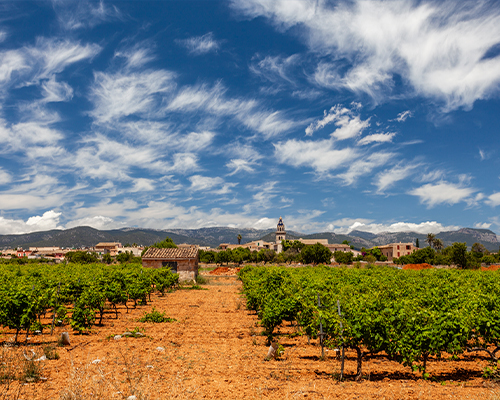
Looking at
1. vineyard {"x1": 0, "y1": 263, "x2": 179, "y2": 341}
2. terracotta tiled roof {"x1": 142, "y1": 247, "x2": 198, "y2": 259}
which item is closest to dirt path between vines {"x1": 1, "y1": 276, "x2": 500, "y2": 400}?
vineyard {"x1": 0, "y1": 263, "x2": 179, "y2": 341}

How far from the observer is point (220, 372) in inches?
340

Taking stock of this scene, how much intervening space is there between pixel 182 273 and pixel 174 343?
29.2 m

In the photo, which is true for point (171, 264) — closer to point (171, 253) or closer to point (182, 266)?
point (182, 266)

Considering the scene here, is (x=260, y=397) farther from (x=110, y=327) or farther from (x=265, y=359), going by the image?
(x=110, y=327)

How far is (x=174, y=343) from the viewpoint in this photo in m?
11.8

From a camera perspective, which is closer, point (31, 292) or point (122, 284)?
point (31, 292)

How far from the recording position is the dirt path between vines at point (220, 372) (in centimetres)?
703

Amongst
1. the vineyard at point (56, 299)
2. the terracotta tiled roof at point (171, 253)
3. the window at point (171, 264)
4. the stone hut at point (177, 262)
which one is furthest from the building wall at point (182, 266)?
the vineyard at point (56, 299)

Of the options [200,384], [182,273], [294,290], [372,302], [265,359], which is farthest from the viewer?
[182,273]

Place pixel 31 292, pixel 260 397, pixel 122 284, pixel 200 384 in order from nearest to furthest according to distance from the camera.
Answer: pixel 260 397 → pixel 200 384 → pixel 31 292 → pixel 122 284

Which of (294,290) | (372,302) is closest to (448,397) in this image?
(372,302)

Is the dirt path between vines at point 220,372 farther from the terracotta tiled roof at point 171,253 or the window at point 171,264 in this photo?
the terracotta tiled roof at point 171,253

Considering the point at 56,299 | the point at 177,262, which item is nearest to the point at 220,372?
the point at 56,299

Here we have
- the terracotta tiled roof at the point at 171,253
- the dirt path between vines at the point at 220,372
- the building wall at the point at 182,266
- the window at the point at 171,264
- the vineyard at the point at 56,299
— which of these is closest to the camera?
the dirt path between vines at the point at 220,372
